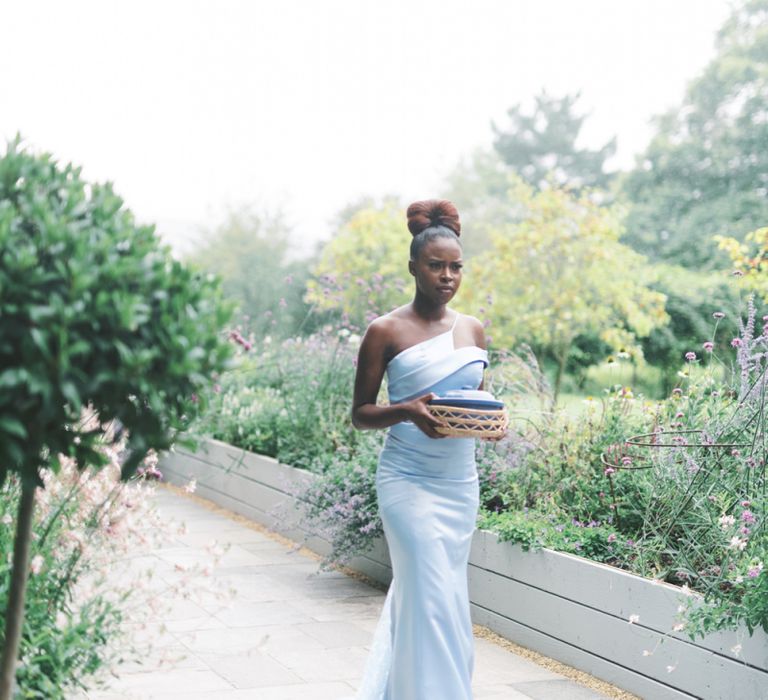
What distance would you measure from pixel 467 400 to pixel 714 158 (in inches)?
1368

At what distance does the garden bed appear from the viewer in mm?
4074

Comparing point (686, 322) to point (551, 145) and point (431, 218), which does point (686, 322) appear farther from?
point (551, 145)

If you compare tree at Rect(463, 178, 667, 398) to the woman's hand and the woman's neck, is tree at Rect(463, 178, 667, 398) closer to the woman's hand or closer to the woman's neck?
the woman's neck

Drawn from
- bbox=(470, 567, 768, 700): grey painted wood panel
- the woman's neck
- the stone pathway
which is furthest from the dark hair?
bbox=(470, 567, 768, 700): grey painted wood panel

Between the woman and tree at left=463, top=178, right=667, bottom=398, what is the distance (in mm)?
16031

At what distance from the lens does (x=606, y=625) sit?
4730 millimetres

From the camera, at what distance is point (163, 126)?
46.9 metres

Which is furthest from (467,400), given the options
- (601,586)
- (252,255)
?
(252,255)

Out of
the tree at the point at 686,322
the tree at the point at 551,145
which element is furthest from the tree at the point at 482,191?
the tree at the point at 686,322

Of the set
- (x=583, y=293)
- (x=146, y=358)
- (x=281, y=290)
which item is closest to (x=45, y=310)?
(x=146, y=358)

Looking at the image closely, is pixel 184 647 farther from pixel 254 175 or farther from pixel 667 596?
pixel 254 175

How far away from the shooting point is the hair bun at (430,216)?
4.00 metres

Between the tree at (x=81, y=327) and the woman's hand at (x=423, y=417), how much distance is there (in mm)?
1274

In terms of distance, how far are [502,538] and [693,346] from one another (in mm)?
15836
